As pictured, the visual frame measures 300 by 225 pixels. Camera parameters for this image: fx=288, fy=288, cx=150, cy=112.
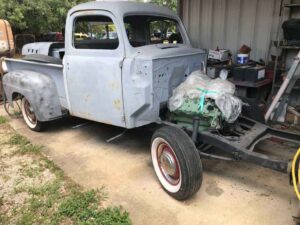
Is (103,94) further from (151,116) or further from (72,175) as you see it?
(72,175)

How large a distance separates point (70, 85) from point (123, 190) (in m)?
1.73

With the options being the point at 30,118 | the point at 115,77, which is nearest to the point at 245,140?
the point at 115,77

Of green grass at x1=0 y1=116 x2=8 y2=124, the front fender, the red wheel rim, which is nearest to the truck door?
the front fender

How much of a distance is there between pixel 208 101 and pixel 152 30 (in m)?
2.04

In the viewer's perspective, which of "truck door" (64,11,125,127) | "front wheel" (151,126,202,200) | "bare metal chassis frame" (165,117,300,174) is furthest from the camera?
"truck door" (64,11,125,127)

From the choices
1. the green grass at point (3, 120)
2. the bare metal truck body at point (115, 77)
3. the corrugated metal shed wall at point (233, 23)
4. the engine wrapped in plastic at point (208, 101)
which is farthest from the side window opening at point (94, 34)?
the corrugated metal shed wall at point (233, 23)

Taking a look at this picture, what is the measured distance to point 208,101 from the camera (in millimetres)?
3199

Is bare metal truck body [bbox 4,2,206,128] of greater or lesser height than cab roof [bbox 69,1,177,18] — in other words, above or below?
below

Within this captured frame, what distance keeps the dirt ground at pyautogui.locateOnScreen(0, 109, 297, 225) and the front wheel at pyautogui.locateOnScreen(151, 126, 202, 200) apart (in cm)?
16

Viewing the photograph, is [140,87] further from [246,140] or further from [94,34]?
[94,34]

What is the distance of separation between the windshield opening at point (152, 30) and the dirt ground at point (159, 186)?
5.15 ft

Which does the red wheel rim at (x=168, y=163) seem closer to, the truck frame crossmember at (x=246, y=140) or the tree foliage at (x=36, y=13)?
the truck frame crossmember at (x=246, y=140)

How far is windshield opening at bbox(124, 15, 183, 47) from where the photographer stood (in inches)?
173

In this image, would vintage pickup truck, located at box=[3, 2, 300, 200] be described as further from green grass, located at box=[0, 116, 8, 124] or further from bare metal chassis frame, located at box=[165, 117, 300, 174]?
green grass, located at box=[0, 116, 8, 124]
